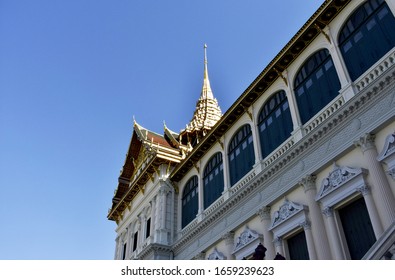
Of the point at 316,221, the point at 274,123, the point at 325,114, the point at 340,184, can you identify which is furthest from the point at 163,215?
the point at 340,184

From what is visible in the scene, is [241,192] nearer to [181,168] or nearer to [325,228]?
[325,228]

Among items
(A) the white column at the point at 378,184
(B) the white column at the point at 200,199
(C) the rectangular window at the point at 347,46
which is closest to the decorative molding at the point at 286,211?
(A) the white column at the point at 378,184

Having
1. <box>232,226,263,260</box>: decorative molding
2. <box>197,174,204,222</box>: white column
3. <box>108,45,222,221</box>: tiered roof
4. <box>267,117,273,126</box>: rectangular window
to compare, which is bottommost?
<box>232,226,263,260</box>: decorative molding

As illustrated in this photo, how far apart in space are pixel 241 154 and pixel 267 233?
4.68 metres

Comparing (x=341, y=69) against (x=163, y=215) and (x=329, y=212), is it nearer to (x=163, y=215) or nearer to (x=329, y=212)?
(x=329, y=212)

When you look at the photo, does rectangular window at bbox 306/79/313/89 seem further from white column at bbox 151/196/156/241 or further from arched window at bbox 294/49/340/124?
white column at bbox 151/196/156/241

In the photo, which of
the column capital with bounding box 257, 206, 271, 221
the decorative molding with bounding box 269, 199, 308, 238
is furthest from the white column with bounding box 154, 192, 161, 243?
the decorative molding with bounding box 269, 199, 308, 238

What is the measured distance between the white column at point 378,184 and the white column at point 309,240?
111 inches

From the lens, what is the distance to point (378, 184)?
39.3 ft

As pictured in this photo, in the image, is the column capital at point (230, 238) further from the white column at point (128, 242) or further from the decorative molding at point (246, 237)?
the white column at point (128, 242)

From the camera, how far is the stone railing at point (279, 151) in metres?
16.1

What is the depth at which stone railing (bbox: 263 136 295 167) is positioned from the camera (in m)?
16.1

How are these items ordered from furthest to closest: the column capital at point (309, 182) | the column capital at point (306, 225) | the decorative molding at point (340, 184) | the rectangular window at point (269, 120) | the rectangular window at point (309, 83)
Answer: the rectangular window at point (269, 120), the rectangular window at point (309, 83), the column capital at point (309, 182), the column capital at point (306, 225), the decorative molding at point (340, 184)

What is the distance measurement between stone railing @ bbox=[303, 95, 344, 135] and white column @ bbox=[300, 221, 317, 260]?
137 inches
